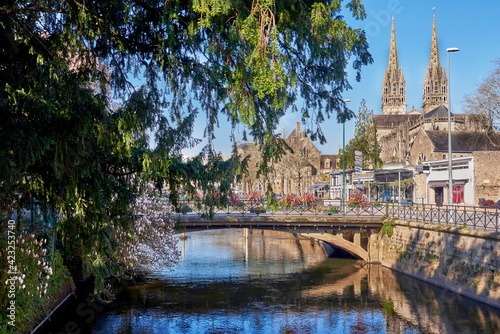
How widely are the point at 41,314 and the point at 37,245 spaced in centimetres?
247

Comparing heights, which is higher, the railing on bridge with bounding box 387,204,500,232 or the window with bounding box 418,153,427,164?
the window with bounding box 418,153,427,164

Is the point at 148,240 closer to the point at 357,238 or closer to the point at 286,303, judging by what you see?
the point at 286,303

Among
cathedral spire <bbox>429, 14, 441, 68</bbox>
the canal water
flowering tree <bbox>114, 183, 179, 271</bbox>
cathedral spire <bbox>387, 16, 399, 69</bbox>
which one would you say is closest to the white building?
the canal water

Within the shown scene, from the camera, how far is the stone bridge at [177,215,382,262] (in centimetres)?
3131

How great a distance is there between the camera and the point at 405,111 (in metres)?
150

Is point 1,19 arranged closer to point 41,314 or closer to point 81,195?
point 81,195

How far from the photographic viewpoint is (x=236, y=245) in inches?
1796

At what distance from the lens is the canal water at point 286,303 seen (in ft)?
64.6

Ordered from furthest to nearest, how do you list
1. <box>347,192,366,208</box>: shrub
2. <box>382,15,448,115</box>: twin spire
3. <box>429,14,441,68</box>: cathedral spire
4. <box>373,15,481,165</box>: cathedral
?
<box>382,15,448,115</box>: twin spire → <box>429,14,441,68</box>: cathedral spire → <box>373,15,481,165</box>: cathedral → <box>347,192,366,208</box>: shrub

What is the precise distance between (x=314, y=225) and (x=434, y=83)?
115 m

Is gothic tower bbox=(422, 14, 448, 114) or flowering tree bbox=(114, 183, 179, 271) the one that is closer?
flowering tree bbox=(114, 183, 179, 271)

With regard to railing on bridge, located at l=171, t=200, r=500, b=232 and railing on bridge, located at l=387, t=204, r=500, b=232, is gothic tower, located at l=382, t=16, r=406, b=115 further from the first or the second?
railing on bridge, located at l=387, t=204, r=500, b=232

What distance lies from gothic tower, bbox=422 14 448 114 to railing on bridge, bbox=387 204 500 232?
346ft

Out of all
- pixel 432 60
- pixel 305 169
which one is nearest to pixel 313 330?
pixel 305 169
